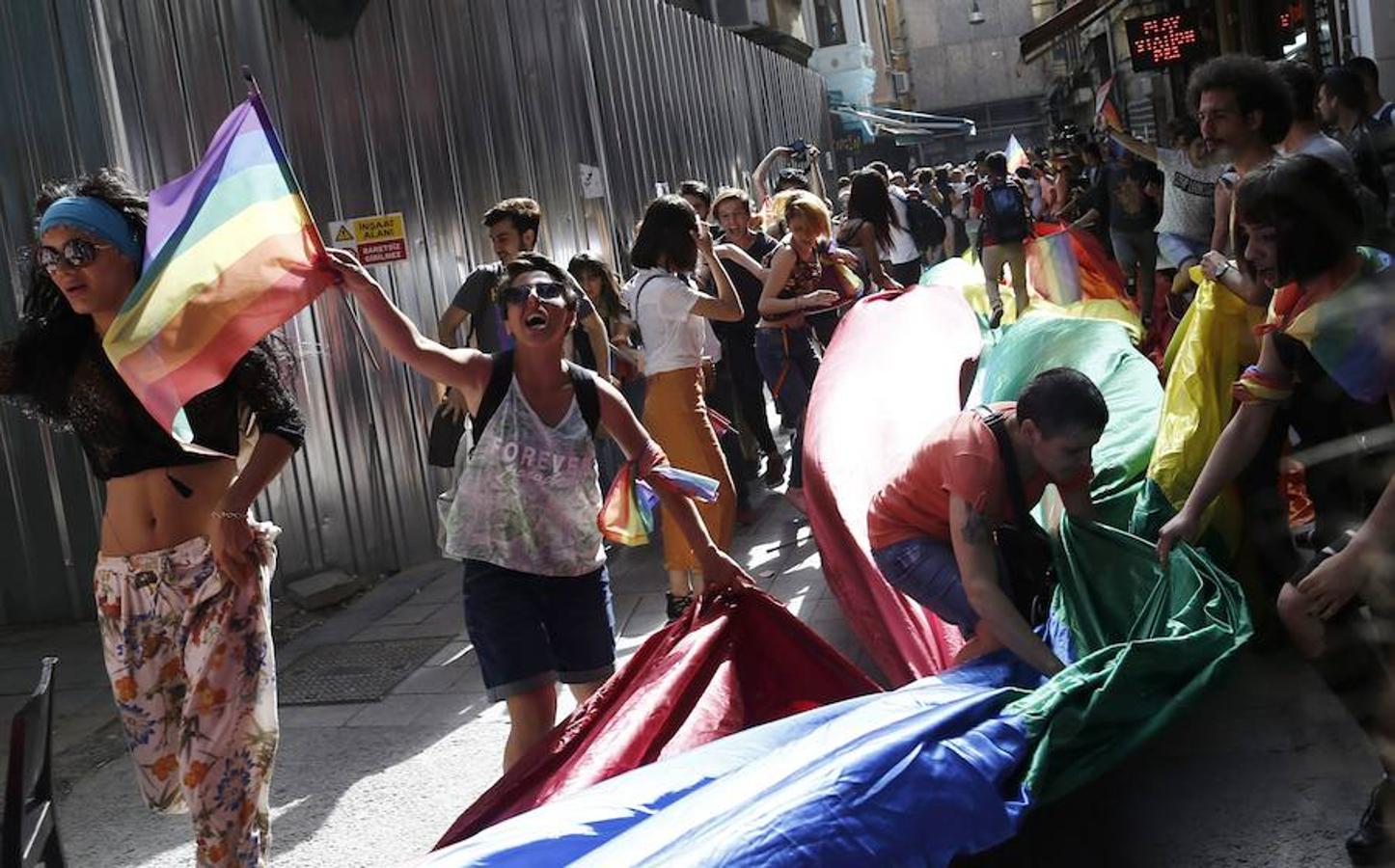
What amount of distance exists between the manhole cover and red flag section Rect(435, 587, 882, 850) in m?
2.38

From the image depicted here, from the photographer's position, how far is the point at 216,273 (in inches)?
134

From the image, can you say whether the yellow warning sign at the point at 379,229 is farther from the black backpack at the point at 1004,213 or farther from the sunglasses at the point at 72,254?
the black backpack at the point at 1004,213

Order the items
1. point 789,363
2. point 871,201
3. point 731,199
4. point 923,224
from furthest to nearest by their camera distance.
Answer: point 923,224 < point 871,201 < point 731,199 < point 789,363

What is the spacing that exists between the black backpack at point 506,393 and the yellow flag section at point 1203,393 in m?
2.05

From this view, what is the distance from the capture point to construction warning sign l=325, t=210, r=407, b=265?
8.07 meters

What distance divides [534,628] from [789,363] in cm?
461

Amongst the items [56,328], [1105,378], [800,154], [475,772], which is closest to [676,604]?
[475,772]

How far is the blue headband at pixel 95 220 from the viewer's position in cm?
338

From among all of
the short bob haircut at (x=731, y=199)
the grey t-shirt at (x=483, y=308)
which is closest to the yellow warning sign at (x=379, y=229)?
the grey t-shirt at (x=483, y=308)

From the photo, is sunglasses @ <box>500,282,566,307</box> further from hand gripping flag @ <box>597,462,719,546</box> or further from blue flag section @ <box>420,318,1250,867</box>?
blue flag section @ <box>420,318,1250,867</box>

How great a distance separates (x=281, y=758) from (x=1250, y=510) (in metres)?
3.49

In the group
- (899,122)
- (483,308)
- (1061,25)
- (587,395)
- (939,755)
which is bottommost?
(939,755)

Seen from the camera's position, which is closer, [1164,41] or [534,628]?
[534,628]

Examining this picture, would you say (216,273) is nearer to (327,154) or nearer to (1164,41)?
(327,154)
